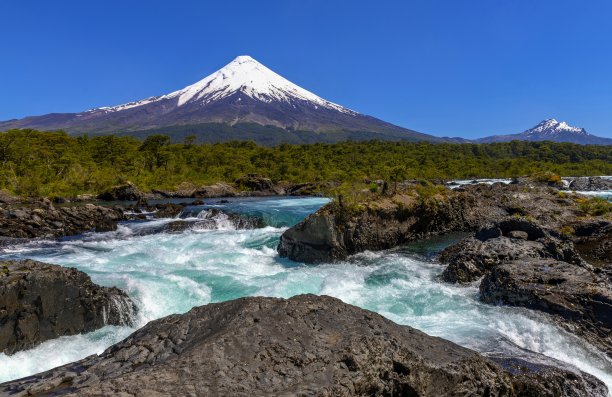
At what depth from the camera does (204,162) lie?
214ft

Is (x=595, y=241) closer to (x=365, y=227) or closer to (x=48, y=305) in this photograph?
(x=365, y=227)

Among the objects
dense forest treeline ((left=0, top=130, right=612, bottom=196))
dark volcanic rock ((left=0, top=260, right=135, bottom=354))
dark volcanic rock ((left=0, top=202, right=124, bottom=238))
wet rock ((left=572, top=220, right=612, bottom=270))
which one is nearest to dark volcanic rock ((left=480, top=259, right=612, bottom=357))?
wet rock ((left=572, top=220, right=612, bottom=270))

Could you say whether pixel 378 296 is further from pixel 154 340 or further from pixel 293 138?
pixel 293 138

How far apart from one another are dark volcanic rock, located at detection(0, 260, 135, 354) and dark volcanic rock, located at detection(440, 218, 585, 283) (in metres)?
8.84

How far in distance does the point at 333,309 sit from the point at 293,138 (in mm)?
191292

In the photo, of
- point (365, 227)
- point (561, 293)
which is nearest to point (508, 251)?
point (561, 293)

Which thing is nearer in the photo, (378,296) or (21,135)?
(378,296)

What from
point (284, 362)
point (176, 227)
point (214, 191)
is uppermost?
point (284, 362)

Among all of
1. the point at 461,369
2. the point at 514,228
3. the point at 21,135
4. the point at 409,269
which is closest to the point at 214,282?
the point at 409,269

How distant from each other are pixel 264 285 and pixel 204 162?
5751 centimetres

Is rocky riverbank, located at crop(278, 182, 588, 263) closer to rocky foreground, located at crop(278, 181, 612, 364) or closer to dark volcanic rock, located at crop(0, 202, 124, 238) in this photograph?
rocky foreground, located at crop(278, 181, 612, 364)

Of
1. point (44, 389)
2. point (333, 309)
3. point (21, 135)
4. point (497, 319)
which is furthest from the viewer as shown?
point (21, 135)

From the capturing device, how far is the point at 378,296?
973 centimetres

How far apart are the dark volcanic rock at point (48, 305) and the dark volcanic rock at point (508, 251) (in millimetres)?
8845
